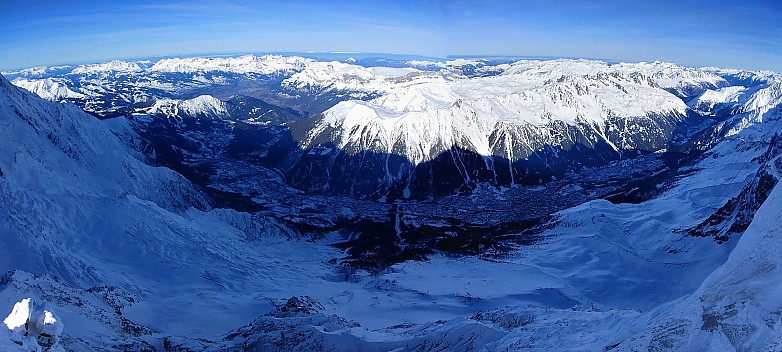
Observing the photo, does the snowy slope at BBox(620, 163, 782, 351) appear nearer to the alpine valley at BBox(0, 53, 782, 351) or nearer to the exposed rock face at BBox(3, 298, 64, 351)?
the alpine valley at BBox(0, 53, 782, 351)

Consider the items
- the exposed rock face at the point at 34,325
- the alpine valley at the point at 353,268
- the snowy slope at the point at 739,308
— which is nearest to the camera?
the snowy slope at the point at 739,308

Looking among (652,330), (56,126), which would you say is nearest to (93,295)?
Answer: (652,330)

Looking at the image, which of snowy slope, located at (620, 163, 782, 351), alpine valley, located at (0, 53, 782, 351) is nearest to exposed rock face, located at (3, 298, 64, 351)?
alpine valley, located at (0, 53, 782, 351)

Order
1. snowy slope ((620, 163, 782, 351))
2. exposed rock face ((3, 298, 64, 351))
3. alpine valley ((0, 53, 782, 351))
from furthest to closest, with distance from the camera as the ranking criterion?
alpine valley ((0, 53, 782, 351)) → exposed rock face ((3, 298, 64, 351)) → snowy slope ((620, 163, 782, 351))

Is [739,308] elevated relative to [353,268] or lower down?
elevated

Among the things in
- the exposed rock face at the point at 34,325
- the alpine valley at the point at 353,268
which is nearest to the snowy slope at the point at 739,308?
the alpine valley at the point at 353,268

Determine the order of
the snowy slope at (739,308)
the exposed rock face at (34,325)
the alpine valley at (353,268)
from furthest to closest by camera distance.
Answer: the alpine valley at (353,268), the exposed rock face at (34,325), the snowy slope at (739,308)

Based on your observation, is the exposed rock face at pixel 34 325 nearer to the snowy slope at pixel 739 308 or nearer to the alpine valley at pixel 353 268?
the alpine valley at pixel 353 268

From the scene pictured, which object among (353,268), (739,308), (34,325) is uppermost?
(739,308)

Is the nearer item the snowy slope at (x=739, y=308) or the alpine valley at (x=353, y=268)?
the snowy slope at (x=739, y=308)

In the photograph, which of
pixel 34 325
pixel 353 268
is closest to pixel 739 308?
pixel 34 325

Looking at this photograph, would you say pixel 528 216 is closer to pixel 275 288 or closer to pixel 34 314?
pixel 275 288

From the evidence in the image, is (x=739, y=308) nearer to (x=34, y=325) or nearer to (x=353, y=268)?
(x=34, y=325)
